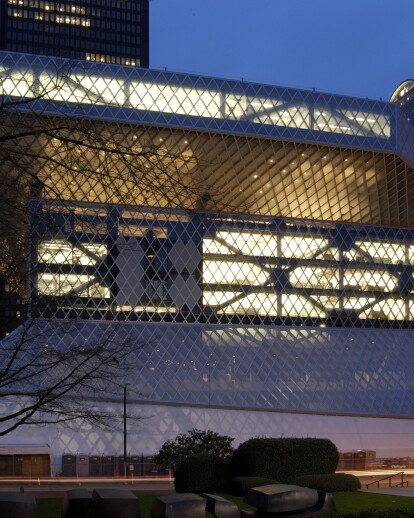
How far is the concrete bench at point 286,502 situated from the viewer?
16.7 meters

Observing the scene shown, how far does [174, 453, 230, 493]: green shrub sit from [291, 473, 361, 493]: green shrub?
2434 mm

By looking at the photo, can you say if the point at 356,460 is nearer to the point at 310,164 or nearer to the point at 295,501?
the point at 310,164

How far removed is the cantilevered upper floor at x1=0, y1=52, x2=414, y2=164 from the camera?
4800cm

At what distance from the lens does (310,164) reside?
52781mm

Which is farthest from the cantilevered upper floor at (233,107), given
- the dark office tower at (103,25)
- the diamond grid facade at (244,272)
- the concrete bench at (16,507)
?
the dark office tower at (103,25)

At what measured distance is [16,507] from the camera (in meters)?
14.1

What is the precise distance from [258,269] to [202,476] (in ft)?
101

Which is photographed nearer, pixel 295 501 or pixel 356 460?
pixel 295 501

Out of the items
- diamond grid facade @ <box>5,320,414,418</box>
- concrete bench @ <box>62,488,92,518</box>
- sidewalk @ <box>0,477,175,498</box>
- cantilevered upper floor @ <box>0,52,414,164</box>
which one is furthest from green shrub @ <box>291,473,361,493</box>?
cantilevered upper floor @ <box>0,52,414,164</box>

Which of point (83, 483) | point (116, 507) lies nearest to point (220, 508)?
point (116, 507)

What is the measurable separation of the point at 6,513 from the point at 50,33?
135121 millimetres

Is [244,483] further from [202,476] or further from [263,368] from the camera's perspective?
[263,368]

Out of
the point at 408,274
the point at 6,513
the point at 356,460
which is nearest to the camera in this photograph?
the point at 6,513

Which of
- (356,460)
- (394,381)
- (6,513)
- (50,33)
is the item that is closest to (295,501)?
(6,513)
